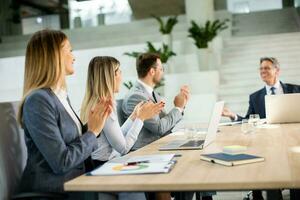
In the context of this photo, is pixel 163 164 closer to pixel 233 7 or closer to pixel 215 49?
pixel 215 49

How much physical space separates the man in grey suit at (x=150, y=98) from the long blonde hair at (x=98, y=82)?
481 mm

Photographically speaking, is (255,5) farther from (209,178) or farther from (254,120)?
(209,178)

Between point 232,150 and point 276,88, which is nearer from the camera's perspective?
point 232,150

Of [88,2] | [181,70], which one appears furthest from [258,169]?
[88,2]

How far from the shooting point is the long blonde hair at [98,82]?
2160mm

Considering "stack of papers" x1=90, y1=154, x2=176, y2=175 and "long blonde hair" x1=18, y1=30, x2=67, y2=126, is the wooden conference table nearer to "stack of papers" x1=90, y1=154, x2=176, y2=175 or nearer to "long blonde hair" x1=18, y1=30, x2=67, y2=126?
"stack of papers" x1=90, y1=154, x2=176, y2=175

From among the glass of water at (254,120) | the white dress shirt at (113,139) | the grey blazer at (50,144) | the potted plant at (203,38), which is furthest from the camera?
the potted plant at (203,38)

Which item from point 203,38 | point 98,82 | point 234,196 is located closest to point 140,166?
point 98,82

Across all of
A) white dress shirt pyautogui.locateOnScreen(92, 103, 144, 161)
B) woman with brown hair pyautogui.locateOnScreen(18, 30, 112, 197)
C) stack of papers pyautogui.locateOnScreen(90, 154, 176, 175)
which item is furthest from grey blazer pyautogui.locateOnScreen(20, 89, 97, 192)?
white dress shirt pyautogui.locateOnScreen(92, 103, 144, 161)

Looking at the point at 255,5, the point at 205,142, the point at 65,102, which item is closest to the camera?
the point at 65,102

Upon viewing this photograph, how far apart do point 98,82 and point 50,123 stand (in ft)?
2.19

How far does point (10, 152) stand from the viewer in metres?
1.70

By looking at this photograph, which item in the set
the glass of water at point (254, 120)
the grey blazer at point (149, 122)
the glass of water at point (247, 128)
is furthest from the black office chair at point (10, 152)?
the glass of water at point (254, 120)

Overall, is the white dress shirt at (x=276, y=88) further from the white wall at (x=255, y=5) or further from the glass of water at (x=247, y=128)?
the white wall at (x=255, y=5)
